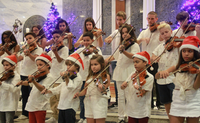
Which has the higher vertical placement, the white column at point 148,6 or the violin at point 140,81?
the white column at point 148,6

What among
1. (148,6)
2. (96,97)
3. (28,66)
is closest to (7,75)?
(28,66)

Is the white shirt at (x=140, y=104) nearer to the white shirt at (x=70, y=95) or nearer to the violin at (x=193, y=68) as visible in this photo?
the violin at (x=193, y=68)

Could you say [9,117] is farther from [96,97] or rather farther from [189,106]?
[189,106]

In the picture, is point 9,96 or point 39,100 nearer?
point 39,100

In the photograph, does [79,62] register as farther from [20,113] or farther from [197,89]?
[20,113]

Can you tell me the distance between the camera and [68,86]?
2.52 m

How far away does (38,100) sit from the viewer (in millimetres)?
2754

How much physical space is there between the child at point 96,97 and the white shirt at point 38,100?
54 centimetres

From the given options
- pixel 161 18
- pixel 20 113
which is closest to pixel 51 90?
pixel 20 113

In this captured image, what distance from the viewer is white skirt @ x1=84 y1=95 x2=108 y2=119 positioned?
2422 millimetres

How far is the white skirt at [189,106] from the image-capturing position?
2.05 m

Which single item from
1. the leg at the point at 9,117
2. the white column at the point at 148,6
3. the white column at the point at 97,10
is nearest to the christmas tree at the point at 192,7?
the white column at the point at 148,6

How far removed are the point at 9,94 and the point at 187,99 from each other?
2.38 metres

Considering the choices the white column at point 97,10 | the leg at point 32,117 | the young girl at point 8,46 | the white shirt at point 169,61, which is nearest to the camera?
the white shirt at point 169,61
